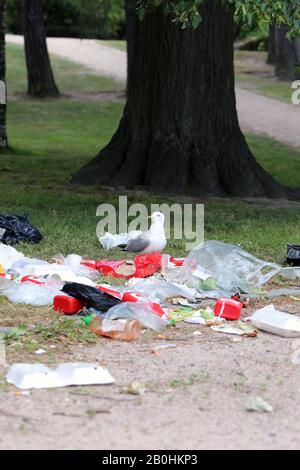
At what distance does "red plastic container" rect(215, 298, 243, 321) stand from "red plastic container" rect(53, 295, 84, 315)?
97cm

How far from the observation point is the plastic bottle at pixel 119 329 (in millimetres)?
6230

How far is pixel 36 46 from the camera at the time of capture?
82.5ft

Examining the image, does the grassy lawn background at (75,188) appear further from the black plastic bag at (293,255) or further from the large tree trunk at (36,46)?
the large tree trunk at (36,46)

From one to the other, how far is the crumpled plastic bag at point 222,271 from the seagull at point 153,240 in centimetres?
43

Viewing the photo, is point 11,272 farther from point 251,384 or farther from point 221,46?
point 221,46

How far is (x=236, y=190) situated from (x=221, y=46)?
5.97 ft

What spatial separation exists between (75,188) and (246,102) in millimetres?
14507

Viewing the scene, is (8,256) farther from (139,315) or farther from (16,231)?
(139,315)

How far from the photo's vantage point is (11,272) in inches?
303

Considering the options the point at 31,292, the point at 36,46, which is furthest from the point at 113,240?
the point at 36,46

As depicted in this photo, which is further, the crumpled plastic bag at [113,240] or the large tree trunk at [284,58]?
the large tree trunk at [284,58]

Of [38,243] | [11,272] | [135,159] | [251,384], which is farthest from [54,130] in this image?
[251,384]

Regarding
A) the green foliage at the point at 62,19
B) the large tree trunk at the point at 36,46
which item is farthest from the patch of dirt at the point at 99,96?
the green foliage at the point at 62,19
